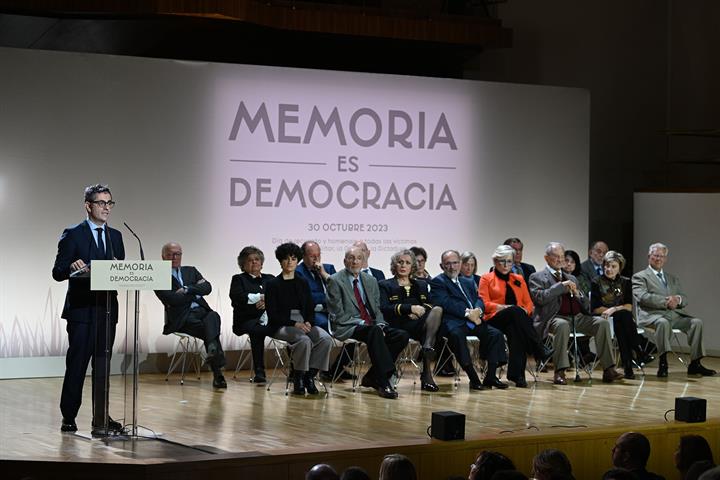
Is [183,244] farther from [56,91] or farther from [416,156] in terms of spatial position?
[416,156]

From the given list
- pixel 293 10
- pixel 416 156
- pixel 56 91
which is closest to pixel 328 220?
pixel 416 156

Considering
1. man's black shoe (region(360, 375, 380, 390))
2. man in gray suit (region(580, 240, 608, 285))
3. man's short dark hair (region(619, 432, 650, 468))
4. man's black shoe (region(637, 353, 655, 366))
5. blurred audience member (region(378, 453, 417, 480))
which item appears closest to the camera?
blurred audience member (region(378, 453, 417, 480))

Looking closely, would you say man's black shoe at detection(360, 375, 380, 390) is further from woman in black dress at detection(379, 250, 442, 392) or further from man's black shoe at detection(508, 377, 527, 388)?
man's black shoe at detection(508, 377, 527, 388)

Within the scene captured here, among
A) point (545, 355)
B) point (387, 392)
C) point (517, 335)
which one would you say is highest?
point (517, 335)

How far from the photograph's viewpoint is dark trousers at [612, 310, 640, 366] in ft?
31.6

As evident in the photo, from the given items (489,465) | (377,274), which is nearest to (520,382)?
(377,274)

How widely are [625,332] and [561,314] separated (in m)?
0.59

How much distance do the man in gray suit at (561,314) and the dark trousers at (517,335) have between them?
10.2 inches

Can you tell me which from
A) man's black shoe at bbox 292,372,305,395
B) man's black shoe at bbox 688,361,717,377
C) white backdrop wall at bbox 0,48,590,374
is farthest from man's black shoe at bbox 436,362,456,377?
man's black shoe at bbox 688,361,717,377

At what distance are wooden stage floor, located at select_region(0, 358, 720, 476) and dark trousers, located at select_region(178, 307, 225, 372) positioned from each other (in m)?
0.34

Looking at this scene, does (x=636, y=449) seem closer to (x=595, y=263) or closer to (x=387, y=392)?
(x=387, y=392)

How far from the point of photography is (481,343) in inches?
355

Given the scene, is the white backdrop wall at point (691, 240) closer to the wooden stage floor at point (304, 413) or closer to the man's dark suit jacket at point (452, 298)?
the wooden stage floor at point (304, 413)

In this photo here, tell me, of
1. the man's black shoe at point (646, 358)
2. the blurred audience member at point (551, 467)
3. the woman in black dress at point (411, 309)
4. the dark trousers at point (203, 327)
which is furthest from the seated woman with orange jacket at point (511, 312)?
the blurred audience member at point (551, 467)
